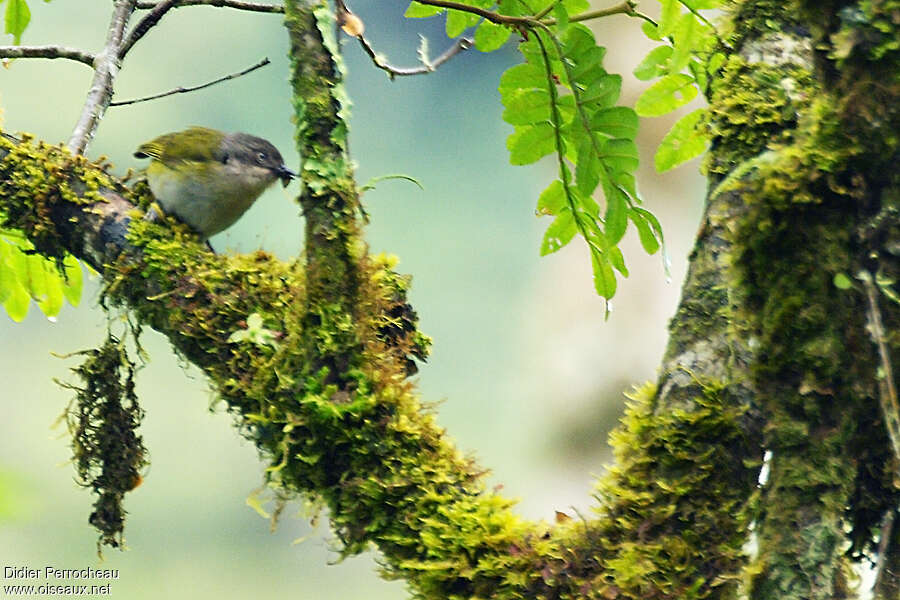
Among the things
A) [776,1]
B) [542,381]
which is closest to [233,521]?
[542,381]

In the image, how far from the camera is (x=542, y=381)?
6984 mm

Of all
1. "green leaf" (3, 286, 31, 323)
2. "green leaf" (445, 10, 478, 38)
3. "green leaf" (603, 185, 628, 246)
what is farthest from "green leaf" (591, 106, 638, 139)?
"green leaf" (3, 286, 31, 323)

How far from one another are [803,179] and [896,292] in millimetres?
234

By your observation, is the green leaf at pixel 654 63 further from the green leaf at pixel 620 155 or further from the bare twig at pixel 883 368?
the bare twig at pixel 883 368

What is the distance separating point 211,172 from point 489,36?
1.14 m

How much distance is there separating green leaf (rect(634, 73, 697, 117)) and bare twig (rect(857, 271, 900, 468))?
113cm

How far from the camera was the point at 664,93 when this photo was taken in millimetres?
2500

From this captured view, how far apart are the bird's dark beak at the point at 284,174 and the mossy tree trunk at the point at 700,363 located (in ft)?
3.45

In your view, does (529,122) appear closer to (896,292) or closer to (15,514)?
(896,292)

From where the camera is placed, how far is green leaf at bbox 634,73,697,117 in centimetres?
249

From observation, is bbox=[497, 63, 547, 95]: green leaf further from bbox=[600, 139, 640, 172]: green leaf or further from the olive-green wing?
the olive-green wing

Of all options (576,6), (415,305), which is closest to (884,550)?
(576,6)

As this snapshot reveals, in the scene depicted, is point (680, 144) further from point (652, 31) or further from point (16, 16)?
point (16, 16)

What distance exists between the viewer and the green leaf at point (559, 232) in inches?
96.5
